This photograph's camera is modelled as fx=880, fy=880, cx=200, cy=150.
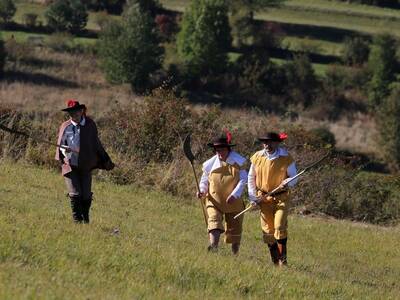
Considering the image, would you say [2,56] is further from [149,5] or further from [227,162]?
[227,162]

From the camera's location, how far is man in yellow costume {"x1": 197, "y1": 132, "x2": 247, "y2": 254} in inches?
420

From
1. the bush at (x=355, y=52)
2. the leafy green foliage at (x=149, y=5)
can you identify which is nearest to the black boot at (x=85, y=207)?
the leafy green foliage at (x=149, y=5)

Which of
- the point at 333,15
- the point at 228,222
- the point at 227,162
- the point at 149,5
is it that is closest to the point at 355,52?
the point at 333,15

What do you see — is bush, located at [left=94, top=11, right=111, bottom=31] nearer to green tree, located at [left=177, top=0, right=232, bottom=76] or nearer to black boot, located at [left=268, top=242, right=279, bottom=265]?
green tree, located at [left=177, top=0, right=232, bottom=76]

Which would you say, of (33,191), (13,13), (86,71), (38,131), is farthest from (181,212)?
(13,13)

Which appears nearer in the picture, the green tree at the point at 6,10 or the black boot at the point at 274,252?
the black boot at the point at 274,252

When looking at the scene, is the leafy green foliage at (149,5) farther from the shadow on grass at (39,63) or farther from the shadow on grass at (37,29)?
the shadow on grass at (39,63)

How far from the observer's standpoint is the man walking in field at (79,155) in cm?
1057

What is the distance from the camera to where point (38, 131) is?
63.1 feet

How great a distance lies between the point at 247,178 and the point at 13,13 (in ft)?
184

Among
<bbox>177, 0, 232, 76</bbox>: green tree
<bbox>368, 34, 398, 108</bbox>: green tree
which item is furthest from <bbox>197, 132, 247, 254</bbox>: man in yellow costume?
<bbox>368, 34, 398, 108</bbox>: green tree

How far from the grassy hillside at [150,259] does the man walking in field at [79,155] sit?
41 cm

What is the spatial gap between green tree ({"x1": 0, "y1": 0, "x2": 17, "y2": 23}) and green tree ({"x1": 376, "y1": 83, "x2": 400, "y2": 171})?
27024 millimetres

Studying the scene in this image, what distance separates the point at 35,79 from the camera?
55.8m
